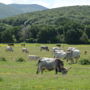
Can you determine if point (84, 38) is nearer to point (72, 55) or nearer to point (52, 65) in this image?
point (72, 55)

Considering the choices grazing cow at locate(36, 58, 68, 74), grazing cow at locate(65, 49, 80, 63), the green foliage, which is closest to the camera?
grazing cow at locate(36, 58, 68, 74)

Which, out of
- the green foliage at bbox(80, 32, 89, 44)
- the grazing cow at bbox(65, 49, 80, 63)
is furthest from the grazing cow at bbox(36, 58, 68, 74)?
the green foliage at bbox(80, 32, 89, 44)

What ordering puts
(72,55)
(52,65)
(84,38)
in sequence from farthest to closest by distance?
1. (84,38)
2. (72,55)
3. (52,65)

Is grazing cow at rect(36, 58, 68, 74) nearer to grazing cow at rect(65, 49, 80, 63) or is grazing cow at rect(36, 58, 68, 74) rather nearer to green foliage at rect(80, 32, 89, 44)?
grazing cow at rect(65, 49, 80, 63)

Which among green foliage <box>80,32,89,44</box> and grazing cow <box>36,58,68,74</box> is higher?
grazing cow <box>36,58,68,74</box>

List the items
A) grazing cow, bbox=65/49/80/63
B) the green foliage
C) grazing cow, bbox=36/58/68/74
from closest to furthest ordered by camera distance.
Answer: grazing cow, bbox=36/58/68/74 < grazing cow, bbox=65/49/80/63 < the green foliage

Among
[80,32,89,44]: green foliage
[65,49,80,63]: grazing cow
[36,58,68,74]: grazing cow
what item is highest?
[36,58,68,74]: grazing cow

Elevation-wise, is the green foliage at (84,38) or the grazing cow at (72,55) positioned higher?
the grazing cow at (72,55)

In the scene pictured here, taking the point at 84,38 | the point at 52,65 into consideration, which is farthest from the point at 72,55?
the point at 84,38

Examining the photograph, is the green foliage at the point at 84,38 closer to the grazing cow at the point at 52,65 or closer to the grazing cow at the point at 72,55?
the grazing cow at the point at 72,55

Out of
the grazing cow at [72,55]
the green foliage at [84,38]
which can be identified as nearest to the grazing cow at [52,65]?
the grazing cow at [72,55]

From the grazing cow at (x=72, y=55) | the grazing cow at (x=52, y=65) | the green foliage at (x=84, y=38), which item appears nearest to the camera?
the grazing cow at (x=52, y=65)

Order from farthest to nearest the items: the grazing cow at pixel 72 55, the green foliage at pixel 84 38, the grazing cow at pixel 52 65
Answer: the green foliage at pixel 84 38 → the grazing cow at pixel 72 55 → the grazing cow at pixel 52 65

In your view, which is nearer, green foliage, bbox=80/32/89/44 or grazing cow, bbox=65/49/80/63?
grazing cow, bbox=65/49/80/63
